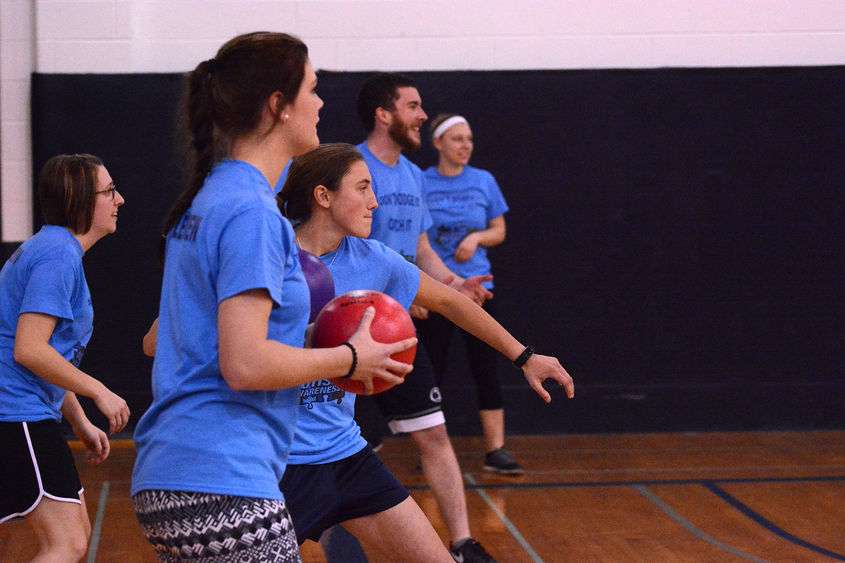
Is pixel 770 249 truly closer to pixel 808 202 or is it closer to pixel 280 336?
pixel 808 202

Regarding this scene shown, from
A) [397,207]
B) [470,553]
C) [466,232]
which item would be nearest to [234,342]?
[470,553]

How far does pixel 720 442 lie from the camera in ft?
A: 18.2

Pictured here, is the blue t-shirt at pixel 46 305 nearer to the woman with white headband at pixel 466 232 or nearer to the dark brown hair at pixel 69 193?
the dark brown hair at pixel 69 193

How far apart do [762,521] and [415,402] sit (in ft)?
5.45

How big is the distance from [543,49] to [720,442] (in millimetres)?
2451

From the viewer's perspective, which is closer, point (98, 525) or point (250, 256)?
point (250, 256)

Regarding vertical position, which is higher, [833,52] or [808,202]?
[833,52]

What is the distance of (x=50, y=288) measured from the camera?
2.49 metres

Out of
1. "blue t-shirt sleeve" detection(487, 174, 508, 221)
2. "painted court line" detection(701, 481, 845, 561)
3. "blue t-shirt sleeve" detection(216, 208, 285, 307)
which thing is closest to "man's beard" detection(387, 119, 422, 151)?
"blue t-shirt sleeve" detection(487, 174, 508, 221)

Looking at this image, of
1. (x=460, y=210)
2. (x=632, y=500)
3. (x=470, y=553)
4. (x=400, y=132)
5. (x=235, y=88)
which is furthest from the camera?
(x=460, y=210)

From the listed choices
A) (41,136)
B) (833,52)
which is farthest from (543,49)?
(41,136)

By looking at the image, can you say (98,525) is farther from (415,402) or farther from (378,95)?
(378,95)

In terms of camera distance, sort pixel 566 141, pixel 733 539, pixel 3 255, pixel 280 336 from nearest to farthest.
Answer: pixel 280 336 < pixel 733 539 < pixel 3 255 < pixel 566 141

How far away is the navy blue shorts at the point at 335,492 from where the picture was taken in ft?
7.30
